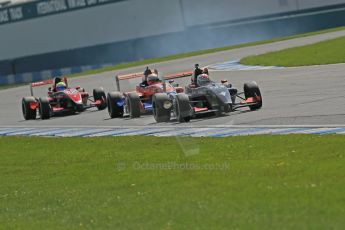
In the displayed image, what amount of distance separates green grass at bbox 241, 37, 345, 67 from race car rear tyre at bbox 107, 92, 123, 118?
941cm

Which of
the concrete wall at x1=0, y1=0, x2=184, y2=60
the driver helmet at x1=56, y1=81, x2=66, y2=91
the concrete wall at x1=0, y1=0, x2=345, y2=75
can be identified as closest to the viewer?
the driver helmet at x1=56, y1=81, x2=66, y2=91

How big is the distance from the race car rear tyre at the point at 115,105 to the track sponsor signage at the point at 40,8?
4334cm

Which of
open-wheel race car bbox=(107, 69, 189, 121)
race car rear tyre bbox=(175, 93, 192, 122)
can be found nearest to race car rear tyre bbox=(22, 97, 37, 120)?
open-wheel race car bbox=(107, 69, 189, 121)

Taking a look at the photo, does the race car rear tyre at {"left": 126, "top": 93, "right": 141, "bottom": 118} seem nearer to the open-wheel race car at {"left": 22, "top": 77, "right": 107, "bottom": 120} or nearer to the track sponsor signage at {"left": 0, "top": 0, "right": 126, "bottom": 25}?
the open-wheel race car at {"left": 22, "top": 77, "right": 107, "bottom": 120}

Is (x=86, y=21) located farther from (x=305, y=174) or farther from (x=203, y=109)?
(x=305, y=174)

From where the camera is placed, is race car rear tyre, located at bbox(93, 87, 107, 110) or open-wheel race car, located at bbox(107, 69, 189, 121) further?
race car rear tyre, located at bbox(93, 87, 107, 110)

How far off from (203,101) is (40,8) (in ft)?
168

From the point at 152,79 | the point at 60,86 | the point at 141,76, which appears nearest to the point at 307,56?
the point at 60,86

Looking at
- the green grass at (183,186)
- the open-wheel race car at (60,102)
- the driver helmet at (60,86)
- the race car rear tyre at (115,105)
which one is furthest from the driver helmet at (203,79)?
the driver helmet at (60,86)

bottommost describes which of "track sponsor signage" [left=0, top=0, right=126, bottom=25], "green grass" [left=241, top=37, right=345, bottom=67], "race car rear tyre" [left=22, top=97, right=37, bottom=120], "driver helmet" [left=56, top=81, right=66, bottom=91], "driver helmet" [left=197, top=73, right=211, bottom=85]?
"green grass" [left=241, top=37, right=345, bottom=67]

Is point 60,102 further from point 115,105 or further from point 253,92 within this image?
point 253,92

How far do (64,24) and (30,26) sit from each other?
3348 mm

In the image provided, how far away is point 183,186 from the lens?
10039mm

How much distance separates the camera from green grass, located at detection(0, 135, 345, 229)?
8062 mm
